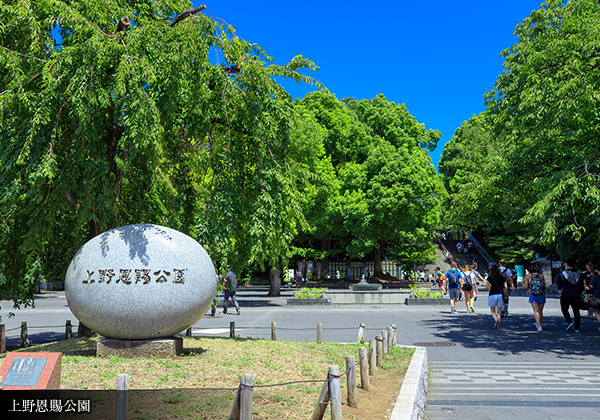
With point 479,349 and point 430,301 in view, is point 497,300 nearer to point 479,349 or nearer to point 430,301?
point 479,349

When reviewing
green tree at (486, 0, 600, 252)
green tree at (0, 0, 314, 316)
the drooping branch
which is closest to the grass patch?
green tree at (0, 0, 314, 316)

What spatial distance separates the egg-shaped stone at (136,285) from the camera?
26.8 feet

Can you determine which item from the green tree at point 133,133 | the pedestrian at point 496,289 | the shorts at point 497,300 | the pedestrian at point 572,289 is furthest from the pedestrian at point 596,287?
the green tree at point 133,133

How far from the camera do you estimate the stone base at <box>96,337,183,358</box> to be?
8.49m

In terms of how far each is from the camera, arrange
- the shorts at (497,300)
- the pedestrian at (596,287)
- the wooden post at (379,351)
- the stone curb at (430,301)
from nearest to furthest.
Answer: the wooden post at (379,351) → the pedestrian at (596,287) → the shorts at (497,300) → the stone curb at (430,301)

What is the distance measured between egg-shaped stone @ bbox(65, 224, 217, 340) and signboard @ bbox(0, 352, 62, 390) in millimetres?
2652

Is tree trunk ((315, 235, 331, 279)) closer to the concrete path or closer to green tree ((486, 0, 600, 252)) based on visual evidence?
the concrete path

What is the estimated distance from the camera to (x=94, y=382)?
686 cm

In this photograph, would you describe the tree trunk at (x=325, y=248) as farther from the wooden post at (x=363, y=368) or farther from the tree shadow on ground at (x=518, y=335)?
the wooden post at (x=363, y=368)

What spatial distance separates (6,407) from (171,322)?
3.88m

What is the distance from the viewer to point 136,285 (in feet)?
26.8

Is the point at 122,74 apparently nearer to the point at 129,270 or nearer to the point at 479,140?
the point at 129,270

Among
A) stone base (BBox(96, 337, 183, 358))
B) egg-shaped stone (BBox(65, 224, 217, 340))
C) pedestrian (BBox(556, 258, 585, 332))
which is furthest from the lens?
pedestrian (BBox(556, 258, 585, 332))

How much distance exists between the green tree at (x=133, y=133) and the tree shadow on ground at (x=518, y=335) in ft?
21.1
